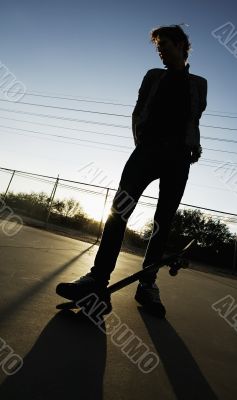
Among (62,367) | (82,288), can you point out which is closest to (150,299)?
(82,288)

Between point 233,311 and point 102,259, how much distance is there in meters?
1.03

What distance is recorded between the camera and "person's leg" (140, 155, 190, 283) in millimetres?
1716

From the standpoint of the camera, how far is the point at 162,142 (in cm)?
172

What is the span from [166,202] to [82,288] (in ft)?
2.66

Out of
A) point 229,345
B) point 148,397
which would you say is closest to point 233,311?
point 229,345

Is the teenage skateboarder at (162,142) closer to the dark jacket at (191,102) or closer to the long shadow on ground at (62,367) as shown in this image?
the dark jacket at (191,102)

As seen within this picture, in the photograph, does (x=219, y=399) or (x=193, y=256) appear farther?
(x=193, y=256)

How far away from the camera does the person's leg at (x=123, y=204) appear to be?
1.37 meters

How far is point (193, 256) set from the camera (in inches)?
627

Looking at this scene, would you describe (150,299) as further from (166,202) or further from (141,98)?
(141,98)

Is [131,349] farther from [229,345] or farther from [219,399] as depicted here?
[229,345]

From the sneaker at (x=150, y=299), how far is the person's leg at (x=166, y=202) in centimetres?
17

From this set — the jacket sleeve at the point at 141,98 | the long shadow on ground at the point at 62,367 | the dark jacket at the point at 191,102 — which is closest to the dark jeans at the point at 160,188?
the dark jacket at the point at 191,102

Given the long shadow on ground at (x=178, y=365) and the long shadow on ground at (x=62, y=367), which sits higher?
the long shadow on ground at (x=178, y=365)
